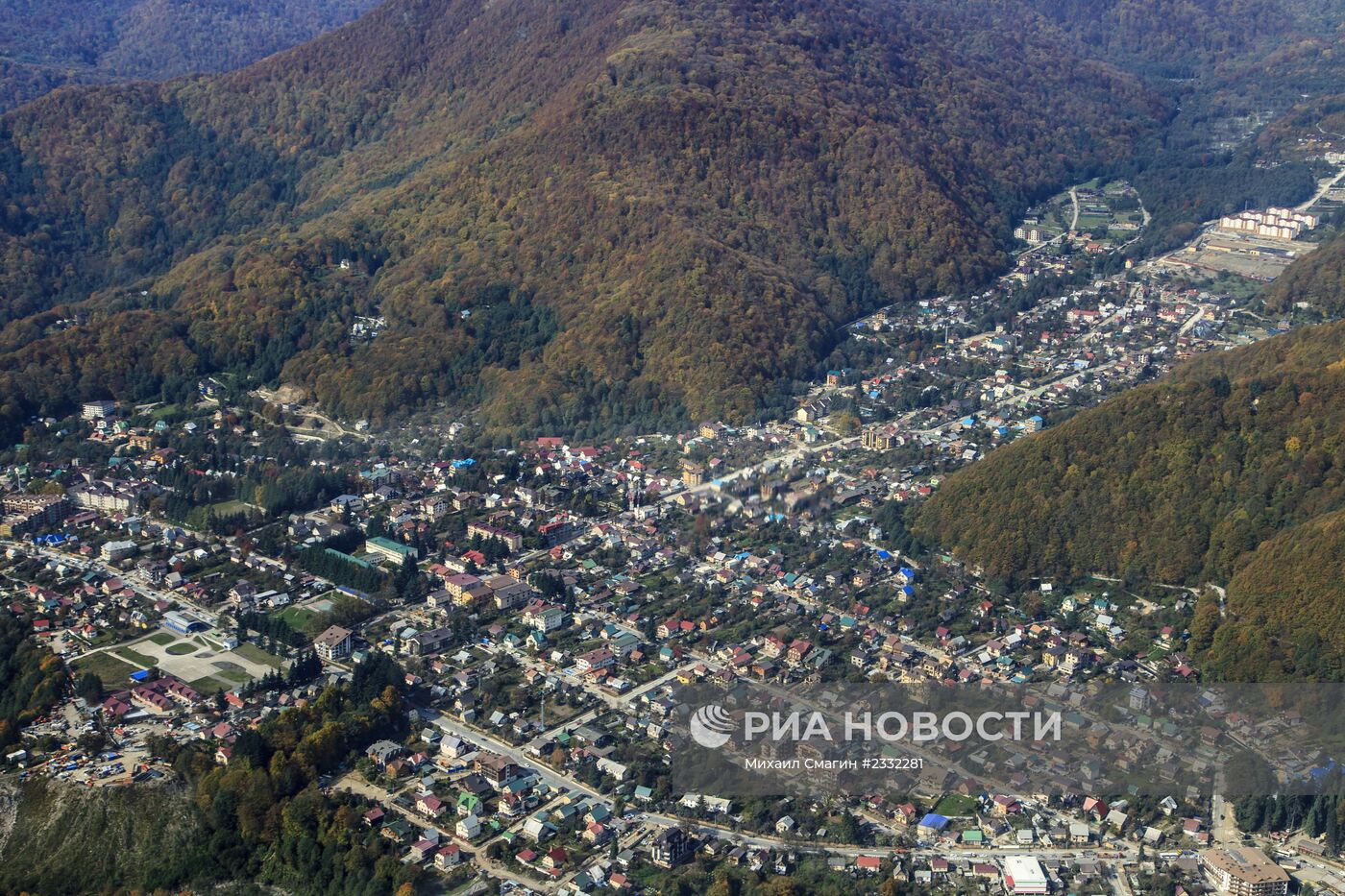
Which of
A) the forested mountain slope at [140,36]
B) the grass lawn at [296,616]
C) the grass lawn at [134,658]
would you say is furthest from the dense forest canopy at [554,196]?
the forested mountain slope at [140,36]

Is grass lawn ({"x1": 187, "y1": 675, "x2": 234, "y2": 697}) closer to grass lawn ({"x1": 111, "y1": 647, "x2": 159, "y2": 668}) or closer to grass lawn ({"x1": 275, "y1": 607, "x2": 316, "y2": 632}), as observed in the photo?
grass lawn ({"x1": 111, "y1": 647, "x2": 159, "y2": 668})

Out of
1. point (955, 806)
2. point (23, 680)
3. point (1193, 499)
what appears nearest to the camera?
point (955, 806)

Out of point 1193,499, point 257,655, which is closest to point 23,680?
point 257,655

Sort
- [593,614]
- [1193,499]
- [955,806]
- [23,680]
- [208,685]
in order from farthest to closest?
[1193,499]
[593,614]
[208,685]
[23,680]
[955,806]

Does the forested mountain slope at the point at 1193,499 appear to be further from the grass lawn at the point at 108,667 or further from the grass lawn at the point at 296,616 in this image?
the grass lawn at the point at 108,667

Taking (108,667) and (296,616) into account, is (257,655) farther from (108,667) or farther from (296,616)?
(108,667)

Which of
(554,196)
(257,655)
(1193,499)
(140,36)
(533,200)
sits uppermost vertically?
(140,36)

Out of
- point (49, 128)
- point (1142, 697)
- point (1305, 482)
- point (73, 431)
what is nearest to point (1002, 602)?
Result: point (1142, 697)
